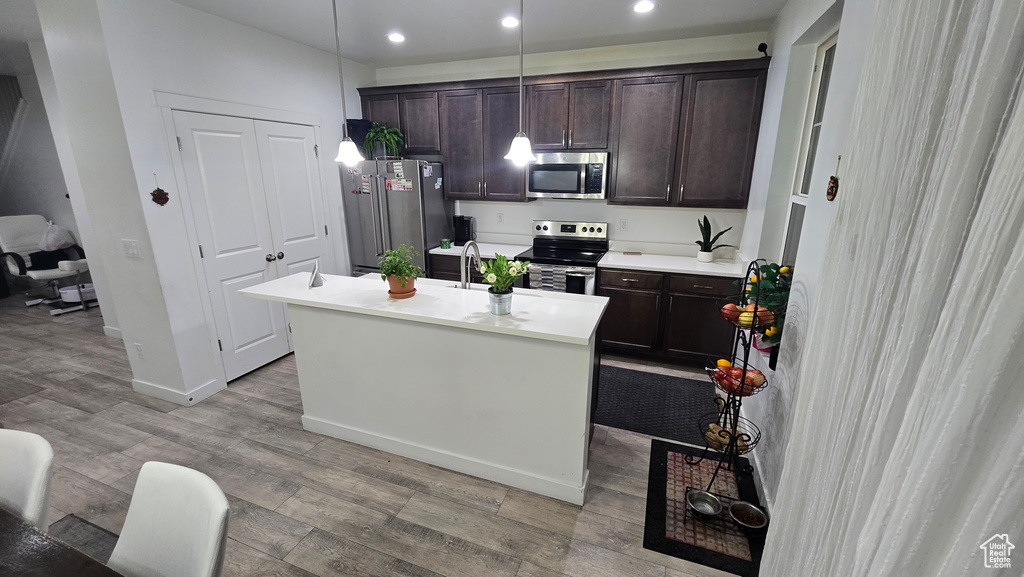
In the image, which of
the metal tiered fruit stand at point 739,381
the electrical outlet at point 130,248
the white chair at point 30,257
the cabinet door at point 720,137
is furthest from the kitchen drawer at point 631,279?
the white chair at point 30,257

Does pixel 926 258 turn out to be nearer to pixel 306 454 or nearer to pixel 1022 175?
pixel 1022 175

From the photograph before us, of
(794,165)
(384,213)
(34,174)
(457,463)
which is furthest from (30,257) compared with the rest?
(794,165)

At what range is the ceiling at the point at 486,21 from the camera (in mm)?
2781

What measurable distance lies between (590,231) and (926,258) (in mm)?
3481

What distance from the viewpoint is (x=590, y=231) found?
13.6 feet

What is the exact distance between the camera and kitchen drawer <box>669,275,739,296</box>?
3.27 metres

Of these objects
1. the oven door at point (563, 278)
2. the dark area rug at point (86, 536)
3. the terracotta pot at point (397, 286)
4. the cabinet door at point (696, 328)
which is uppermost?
the terracotta pot at point (397, 286)

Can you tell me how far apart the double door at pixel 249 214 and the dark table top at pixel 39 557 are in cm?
241

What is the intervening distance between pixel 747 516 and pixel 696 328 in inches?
66.4

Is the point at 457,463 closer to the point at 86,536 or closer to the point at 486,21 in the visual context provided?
the point at 86,536

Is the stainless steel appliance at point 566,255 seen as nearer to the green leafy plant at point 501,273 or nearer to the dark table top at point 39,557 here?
the green leafy plant at point 501,273

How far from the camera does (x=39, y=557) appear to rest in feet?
3.32

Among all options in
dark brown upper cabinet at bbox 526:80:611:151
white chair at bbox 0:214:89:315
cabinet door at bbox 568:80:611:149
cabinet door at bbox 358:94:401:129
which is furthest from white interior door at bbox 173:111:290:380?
white chair at bbox 0:214:89:315

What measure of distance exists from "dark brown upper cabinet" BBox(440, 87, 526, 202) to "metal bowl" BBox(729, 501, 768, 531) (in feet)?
9.95
